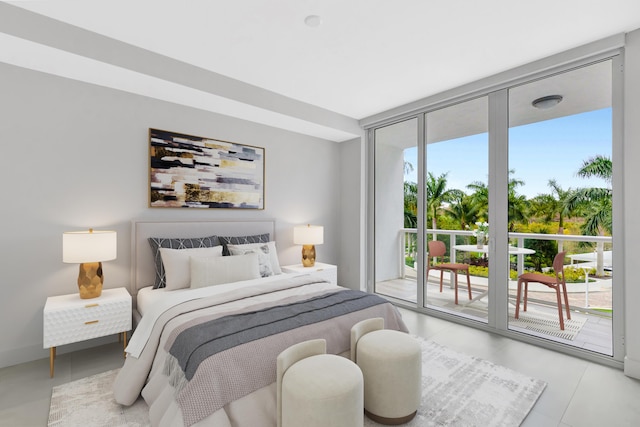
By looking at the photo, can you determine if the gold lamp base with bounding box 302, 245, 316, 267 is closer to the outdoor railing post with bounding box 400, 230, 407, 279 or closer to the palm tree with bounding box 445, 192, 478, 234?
the outdoor railing post with bounding box 400, 230, 407, 279

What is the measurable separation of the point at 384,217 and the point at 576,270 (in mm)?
2376

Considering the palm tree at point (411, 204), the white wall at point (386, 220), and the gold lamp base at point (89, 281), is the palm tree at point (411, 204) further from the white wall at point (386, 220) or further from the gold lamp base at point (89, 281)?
the gold lamp base at point (89, 281)

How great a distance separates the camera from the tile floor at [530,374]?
1944 mm

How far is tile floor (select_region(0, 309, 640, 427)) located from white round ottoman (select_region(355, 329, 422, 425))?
0.73 metres

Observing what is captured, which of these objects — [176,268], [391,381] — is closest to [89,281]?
[176,268]

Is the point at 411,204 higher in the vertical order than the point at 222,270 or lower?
higher

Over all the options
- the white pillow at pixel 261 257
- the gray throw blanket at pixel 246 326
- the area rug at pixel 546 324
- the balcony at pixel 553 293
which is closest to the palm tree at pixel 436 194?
the balcony at pixel 553 293

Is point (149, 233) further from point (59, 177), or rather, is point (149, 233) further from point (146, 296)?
point (59, 177)

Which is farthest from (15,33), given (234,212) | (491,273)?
(491,273)

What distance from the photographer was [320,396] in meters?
1.51

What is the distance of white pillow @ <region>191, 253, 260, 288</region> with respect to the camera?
2.86 m

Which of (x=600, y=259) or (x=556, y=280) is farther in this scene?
(x=556, y=280)

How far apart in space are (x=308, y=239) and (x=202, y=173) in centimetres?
157

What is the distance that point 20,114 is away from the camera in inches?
102
